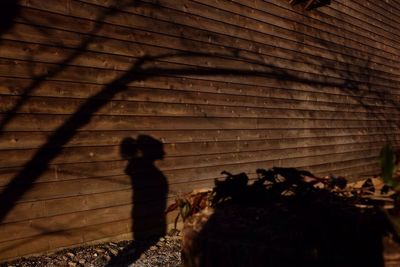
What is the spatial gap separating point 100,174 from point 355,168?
6.30m

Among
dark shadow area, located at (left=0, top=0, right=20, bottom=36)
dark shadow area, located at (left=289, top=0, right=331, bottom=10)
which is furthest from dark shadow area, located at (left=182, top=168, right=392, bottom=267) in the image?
dark shadow area, located at (left=289, top=0, right=331, bottom=10)

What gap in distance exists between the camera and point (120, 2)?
15.3 feet

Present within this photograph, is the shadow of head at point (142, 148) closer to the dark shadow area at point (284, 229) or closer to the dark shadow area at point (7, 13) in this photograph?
the dark shadow area at point (7, 13)

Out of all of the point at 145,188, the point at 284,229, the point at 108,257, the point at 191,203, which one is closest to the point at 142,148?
the point at 145,188

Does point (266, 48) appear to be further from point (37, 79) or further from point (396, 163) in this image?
point (396, 163)

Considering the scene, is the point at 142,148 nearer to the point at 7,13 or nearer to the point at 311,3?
the point at 7,13

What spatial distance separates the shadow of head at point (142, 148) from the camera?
4758 millimetres

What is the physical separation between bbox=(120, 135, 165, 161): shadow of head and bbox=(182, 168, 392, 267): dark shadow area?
3001 mm

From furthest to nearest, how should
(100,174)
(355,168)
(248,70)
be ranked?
1. (355,168)
2. (248,70)
3. (100,174)

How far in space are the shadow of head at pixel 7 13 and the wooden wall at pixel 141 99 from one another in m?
0.01

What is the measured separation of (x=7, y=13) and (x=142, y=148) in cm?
195

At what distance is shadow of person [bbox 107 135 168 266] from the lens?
4809mm

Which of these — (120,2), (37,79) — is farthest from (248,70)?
(37,79)

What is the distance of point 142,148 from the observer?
491 centimetres
